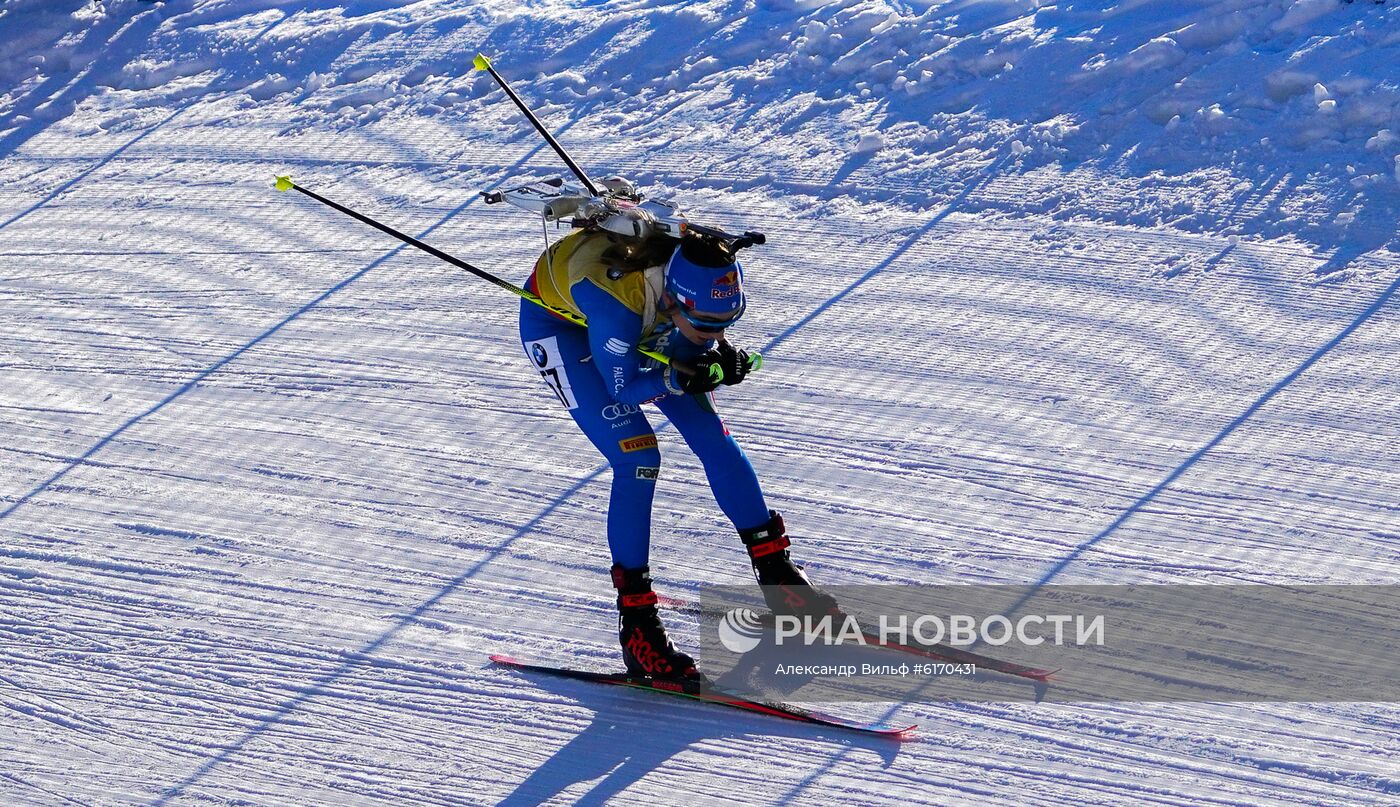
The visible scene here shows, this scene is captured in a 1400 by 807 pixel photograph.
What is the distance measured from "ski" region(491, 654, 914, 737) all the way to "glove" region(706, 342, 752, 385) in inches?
38.3

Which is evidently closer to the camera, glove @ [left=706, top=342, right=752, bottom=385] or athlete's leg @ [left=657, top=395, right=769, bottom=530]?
glove @ [left=706, top=342, right=752, bottom=385]

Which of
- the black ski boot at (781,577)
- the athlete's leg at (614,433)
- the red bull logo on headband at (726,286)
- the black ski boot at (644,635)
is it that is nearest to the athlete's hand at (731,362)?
the red bull logo on headband at (726,286)

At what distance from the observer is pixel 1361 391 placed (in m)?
5.96

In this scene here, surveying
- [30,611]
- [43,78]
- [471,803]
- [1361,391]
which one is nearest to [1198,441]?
[1361,391]

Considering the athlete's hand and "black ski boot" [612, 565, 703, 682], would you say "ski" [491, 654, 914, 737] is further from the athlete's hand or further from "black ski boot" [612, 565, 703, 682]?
the athlete's hand

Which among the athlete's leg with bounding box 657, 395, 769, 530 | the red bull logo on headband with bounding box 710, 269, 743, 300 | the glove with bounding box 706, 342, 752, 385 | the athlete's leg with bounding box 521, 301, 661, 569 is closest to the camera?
the red bull logo on headband with bounding box 710, 269, 743, 300

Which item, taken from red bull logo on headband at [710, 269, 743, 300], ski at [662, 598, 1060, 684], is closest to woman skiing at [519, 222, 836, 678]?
red bull logo on headband at [710, 269, 743, 300]

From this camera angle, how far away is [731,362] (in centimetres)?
462

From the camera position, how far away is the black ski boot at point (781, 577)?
16.1 feet

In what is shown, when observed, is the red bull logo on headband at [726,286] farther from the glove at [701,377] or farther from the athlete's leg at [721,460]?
the athlete's leg at [721,460]

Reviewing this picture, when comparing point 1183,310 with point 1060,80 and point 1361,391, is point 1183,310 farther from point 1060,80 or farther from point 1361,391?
point 1060,80

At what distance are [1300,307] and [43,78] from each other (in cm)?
901

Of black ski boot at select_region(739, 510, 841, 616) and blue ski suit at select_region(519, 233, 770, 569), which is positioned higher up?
blue ski suit at select_region(519, 233, 770, 569)

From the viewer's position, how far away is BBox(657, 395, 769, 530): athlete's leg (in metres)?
4.84
